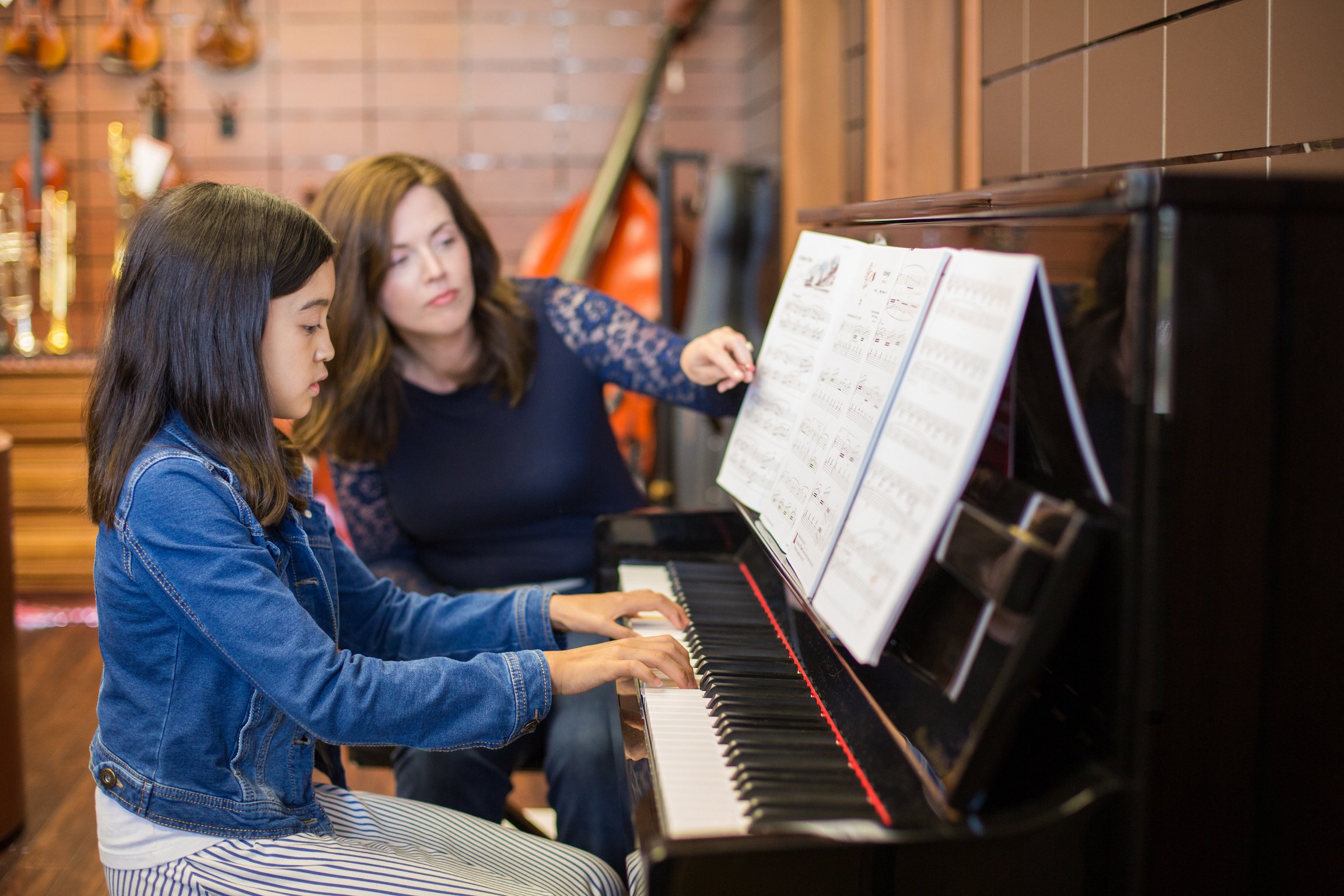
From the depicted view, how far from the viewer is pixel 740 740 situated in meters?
0.99

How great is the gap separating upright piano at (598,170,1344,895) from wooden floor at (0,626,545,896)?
1.70 metres

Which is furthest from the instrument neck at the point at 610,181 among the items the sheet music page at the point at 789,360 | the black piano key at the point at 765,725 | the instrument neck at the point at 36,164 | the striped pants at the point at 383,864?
the black piano key at the point at 765,725

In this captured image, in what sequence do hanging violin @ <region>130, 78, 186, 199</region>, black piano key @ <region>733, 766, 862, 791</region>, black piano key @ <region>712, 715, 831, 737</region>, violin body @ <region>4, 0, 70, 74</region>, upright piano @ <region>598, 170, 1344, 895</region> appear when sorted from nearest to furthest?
upright piano @ <region>598, 170, 1344, 895</region> < black piano key @ <region>733, 766, 862, 791</region> < black piano key @ <region>712, 715, 831, 737</region> < hanging violin @ <region>130, 78, 186, 199</region> < violin body @ <region>4, 0, 70, 74</region>

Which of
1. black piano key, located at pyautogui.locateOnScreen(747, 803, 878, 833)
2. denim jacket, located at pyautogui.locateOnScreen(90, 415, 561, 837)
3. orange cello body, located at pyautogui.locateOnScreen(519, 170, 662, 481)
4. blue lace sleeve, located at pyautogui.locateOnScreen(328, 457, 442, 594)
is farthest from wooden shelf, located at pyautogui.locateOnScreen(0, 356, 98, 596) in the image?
black piano key, located at pyautogui.locateOnScreen(747, 803, 878, 833)

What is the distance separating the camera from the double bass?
11.6ft

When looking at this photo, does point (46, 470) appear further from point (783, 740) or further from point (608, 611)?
point (783, 740)

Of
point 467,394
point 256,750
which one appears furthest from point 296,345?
point 467,394

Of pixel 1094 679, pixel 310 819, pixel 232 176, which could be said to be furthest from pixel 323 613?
pixel 232 176

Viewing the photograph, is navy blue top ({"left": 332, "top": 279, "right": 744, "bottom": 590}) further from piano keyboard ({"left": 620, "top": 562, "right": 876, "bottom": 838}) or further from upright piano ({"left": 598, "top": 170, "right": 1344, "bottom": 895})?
upright piano ({"left": 598, "top": 170, "right": 1344, "bottom": 895})

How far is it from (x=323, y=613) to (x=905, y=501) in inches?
27.9

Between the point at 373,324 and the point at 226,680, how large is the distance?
29.4 inches

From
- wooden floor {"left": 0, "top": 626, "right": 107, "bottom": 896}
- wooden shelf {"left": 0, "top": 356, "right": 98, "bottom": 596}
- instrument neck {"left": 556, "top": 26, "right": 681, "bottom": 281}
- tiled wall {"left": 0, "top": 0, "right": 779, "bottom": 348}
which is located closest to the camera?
wooden floor {"left": 0, "top": 626, "right": 107, "bottom": 896}

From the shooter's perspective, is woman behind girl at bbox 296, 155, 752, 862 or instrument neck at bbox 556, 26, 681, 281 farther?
instrument neck at bbox 556, 26, 681, 281

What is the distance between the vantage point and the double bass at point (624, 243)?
3.54m
